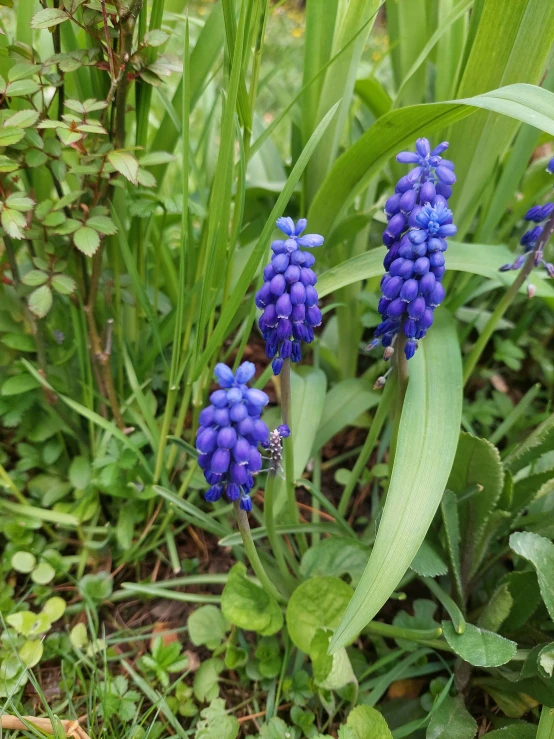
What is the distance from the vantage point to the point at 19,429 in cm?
233

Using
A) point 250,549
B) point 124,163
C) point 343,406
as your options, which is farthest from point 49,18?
point 343,406

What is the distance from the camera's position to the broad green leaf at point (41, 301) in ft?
5.88

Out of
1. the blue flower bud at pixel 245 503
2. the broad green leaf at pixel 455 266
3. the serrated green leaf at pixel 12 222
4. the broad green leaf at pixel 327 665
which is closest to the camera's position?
the blue flower bud at pixel 245 503

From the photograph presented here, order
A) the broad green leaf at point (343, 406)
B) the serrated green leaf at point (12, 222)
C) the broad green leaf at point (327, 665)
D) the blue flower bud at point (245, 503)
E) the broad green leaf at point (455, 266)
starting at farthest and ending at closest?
the broad green leaf at point (343, 406) < the broad green leaf at point (455, 266) < the broad green leaf at point (327, 665) < the serrated green leaf at point (12, 222) < the blue flower bud at point (245, 503)

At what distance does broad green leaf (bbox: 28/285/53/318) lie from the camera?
70.5 inches

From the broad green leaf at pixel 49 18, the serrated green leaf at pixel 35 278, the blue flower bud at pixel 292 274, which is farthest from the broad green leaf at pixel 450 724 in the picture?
the broad green leaf at pixel 49 18

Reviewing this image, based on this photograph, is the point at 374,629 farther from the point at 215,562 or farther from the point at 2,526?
the point at 2,526

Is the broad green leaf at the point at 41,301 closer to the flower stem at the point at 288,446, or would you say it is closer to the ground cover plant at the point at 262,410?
the ground cover plant at the point at 262,410

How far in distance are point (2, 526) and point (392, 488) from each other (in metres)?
1.47

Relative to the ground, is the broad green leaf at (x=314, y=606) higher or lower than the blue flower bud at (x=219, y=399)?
lower

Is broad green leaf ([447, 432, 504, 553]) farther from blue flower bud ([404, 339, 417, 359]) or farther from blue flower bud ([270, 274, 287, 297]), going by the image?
blue flower bud ([270, 274, 287, 297])

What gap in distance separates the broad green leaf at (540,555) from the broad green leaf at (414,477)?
313mm

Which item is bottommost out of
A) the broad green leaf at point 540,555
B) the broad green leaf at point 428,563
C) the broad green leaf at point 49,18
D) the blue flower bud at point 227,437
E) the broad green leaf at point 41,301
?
the broad green leaf at point 428,563

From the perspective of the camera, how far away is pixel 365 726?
1638 millimetres
